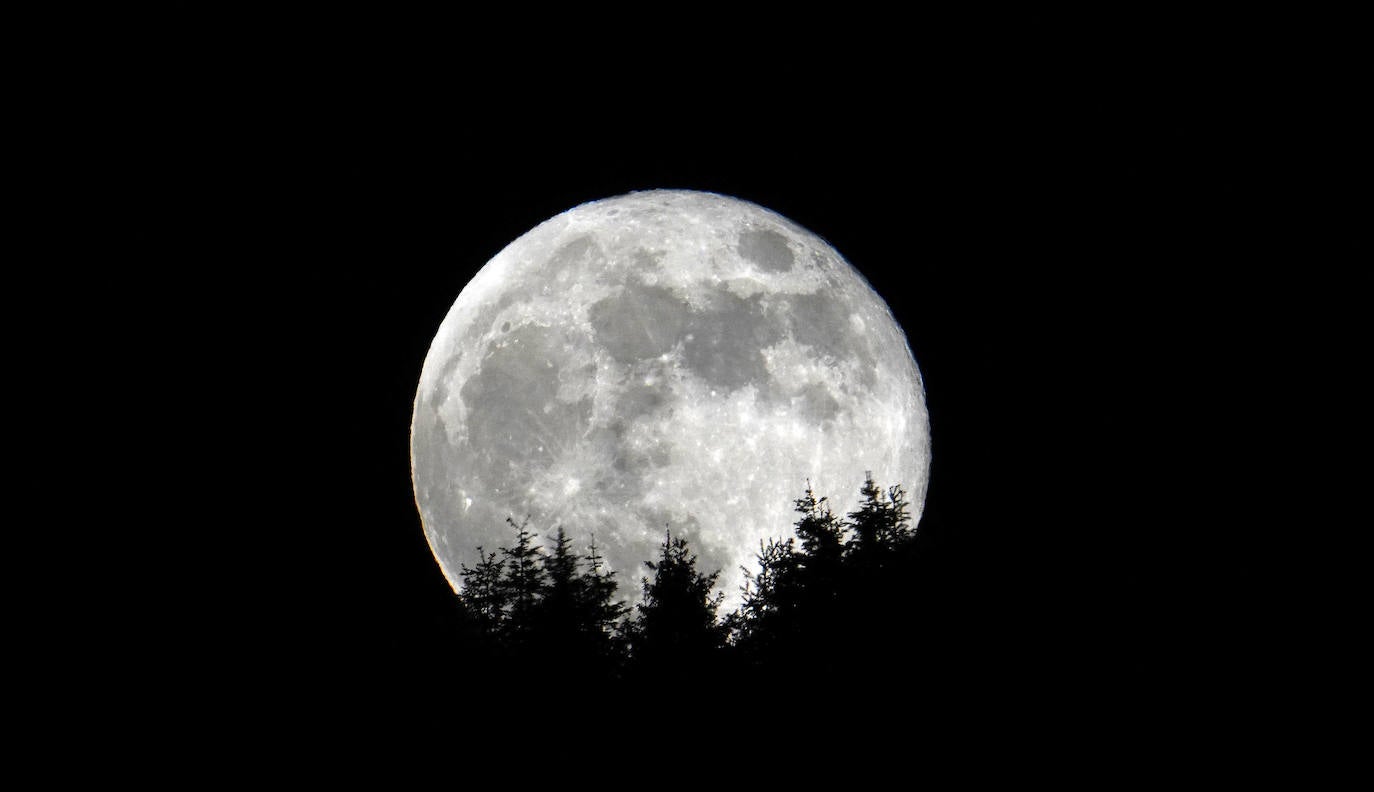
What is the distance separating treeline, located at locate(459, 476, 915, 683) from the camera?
5211mm

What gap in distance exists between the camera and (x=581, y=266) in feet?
33.3

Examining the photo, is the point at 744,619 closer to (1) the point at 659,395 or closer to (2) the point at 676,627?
(2) the point at 676,627

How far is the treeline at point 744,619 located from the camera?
521 cm

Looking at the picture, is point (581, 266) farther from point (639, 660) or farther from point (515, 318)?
point (639, 660)

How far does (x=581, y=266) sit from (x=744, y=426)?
2.57 metres

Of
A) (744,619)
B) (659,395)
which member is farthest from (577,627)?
(659,395)

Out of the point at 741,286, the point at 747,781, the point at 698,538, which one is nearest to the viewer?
the point at 747,781

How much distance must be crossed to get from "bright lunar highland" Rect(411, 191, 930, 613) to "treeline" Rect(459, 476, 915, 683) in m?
2.98

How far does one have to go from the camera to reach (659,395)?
30.3ft

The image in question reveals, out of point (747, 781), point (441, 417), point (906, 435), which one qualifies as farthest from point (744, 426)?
point (747, 781)

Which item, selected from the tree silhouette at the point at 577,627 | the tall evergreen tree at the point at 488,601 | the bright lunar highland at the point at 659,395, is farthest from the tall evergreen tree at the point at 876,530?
the bright lunar highland at the point at 659,395

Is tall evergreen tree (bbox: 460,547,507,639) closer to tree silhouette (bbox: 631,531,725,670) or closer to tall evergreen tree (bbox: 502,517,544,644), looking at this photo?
tall evergreen tree (bbox: 502,517,544,644)

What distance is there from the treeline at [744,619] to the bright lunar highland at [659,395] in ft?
9.79

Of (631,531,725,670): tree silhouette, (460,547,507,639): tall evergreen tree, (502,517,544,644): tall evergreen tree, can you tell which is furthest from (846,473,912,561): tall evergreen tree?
(460,547,507,639): tall evergreen tree
